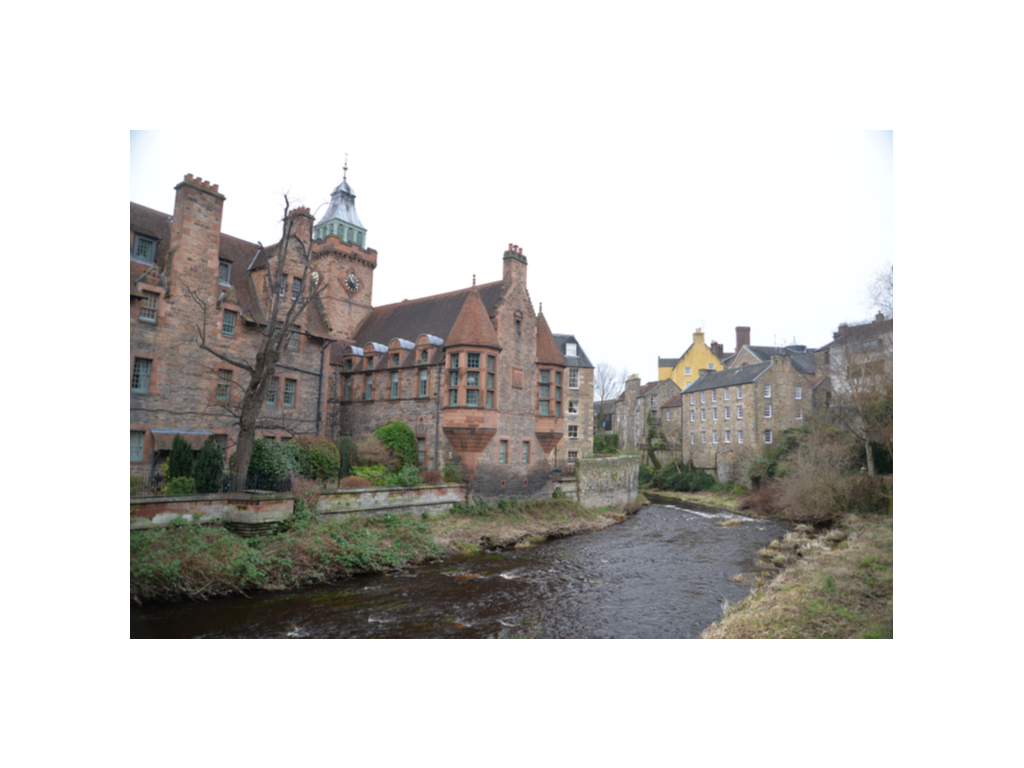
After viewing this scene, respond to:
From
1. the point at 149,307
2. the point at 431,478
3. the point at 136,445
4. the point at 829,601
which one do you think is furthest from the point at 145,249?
the point at 829,601

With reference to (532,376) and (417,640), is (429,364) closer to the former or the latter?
(532,376)

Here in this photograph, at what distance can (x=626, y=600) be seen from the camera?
1018 centimetres

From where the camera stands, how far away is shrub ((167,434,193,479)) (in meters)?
11.4

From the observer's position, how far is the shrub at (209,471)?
11070 mm

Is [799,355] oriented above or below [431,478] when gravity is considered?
above

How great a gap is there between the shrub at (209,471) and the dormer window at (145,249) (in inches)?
219

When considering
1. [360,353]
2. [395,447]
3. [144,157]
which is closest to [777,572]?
[395,447]

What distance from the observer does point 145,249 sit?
13414mm

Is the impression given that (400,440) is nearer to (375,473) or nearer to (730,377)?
(375,473)

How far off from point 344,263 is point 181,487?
53.5 ft

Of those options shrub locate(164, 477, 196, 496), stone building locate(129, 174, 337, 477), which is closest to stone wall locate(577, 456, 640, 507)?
stone building locate(129, 174, 337, 477)

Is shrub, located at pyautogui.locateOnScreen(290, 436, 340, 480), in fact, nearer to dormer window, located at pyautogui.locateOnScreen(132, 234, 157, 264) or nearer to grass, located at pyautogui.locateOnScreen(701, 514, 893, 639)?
dormer window, located at pyautogui.locateOnScreen(132, 234, 157, 264)

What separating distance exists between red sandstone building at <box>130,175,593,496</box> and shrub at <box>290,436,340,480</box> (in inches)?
34.6

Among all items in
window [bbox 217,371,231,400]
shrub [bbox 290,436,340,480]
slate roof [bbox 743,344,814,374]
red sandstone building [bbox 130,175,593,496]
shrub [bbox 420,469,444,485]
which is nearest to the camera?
red sandstone building [bbox 130,175,593,496]
